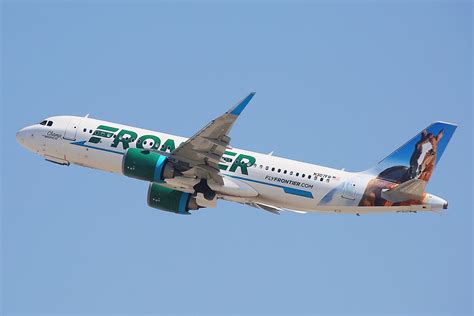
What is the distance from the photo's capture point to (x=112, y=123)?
2339 inches

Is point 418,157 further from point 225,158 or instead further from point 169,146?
point 169,146

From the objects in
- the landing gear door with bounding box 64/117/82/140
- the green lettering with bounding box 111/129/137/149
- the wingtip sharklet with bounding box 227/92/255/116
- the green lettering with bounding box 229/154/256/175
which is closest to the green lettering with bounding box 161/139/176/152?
the green lettering with bounding box 111/129/137/149

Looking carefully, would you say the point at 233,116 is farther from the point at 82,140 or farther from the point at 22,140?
the point at 22,140

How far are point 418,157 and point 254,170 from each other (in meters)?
10.4

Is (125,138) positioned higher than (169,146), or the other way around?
(125,138)

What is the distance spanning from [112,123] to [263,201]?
11.9 metres

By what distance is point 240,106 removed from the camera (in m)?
50.7

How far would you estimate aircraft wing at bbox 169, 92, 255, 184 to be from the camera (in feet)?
167

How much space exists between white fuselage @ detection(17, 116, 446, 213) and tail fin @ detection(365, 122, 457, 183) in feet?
4.53

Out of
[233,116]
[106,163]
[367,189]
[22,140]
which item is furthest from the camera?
[22,140]

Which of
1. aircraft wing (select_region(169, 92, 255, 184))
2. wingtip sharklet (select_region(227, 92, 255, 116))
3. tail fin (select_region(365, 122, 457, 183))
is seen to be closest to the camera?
wingtip sharklet (select_region(227, 92, 255, 116))

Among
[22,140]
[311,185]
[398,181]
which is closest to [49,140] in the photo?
[22,140]

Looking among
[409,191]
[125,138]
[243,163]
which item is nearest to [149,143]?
[125,138]

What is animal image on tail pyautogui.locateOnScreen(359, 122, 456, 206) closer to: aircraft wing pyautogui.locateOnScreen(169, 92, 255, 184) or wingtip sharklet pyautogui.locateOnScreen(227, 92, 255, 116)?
aircraft wing pyautogui.locateOnScreen(169, 92, 255, 184)
